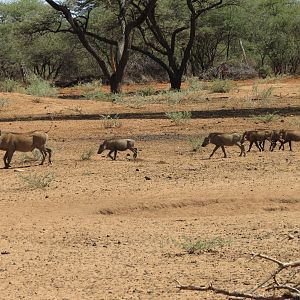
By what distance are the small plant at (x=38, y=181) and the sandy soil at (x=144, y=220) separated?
49mm

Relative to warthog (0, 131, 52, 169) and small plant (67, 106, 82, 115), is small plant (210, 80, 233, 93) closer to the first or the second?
small plant (67, 106, 82, 115)

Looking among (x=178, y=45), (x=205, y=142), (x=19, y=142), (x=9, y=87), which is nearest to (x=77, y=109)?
(x=9, y=87)

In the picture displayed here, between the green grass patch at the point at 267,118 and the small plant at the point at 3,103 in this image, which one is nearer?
the green grass patch at the point at 267,118

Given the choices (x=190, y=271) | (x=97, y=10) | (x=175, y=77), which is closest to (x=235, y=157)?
(x=190, y=271)

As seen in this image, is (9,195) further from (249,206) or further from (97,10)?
(97,10)

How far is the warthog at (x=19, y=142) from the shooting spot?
14945 millimetres

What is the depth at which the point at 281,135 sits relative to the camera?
16.6m

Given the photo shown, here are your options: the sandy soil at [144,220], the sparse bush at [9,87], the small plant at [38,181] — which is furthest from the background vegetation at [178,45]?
the small plant at [38,181]

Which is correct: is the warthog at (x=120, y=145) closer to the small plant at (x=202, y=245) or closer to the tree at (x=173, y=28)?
the small plant at (x=202, y=245)

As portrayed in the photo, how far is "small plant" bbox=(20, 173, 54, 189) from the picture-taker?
12.6 meters

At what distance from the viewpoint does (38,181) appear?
12.7 metres

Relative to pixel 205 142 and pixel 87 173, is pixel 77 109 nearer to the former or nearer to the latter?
pixel 205 142

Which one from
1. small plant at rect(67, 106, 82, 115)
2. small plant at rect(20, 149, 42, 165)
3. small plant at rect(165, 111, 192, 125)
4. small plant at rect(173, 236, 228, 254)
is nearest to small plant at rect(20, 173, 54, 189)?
small plant at rect(20, 149, 42, 165)

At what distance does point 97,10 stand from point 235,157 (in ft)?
123
